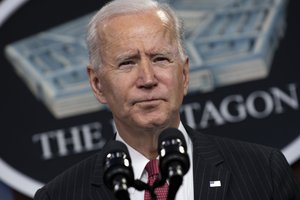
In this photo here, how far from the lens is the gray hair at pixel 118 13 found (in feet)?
4.90

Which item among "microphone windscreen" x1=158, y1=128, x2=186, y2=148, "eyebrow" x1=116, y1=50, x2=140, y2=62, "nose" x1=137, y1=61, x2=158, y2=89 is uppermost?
"eyebrow" x1=116, y1=50, x2=140, y2=62

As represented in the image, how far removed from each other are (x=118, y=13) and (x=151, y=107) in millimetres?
204

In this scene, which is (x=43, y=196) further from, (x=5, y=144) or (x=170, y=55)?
(x=5, y=144)

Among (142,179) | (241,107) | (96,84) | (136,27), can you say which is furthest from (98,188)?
(241,107)

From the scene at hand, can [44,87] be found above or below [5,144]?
above

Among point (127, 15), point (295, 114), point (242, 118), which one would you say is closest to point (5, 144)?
point (242, 118)

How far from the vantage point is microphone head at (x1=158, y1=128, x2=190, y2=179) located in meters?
1.14

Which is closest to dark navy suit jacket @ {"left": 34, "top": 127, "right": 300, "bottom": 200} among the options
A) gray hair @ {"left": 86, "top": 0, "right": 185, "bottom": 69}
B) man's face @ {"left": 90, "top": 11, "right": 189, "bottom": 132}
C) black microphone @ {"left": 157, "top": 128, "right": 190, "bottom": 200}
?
man's face @ {"left": 90, "top": 11, "right": 189, "bottom": 132}

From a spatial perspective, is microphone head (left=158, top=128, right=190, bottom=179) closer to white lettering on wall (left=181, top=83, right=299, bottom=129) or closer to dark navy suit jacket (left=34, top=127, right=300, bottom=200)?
dark navy suit jacket (left=34, top=127, right=300, bottom=200)

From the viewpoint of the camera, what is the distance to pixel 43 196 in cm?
157

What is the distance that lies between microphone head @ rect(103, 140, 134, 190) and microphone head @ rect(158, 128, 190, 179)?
0.17 ft

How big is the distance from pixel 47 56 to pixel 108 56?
98cm

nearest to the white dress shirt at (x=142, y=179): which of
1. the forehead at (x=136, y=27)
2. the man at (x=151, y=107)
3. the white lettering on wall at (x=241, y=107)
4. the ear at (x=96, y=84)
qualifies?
the man at (x=151, y=107)

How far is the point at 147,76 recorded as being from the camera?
55.6 inches
